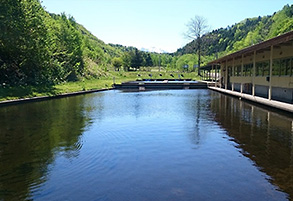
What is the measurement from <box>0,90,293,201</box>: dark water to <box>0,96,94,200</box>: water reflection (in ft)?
0.07

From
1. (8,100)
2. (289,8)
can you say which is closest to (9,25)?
(8,100)

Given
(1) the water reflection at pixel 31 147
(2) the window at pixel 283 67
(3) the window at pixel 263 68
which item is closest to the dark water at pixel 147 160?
(1) the water reflection at pixel 31 147

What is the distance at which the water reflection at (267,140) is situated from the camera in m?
5.62

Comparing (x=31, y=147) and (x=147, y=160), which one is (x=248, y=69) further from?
(x=31, y=147)

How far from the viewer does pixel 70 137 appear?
9023 mm

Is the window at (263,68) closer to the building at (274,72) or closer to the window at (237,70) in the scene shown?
the building at (274,72)

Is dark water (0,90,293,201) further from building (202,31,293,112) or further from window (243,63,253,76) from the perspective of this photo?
window (243,63,253,76)

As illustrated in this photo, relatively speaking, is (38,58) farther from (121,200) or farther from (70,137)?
(121,200)

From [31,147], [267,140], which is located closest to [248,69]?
[267,140]

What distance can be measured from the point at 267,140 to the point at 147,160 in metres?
4.47

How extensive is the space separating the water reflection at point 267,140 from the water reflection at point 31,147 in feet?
16.3

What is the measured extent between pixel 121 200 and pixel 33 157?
3.69m

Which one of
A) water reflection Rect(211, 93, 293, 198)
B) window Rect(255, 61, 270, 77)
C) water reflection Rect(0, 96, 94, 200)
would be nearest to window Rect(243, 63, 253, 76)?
window Rect(255, 61, 270, 77)

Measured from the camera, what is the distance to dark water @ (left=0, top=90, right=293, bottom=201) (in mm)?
4742
